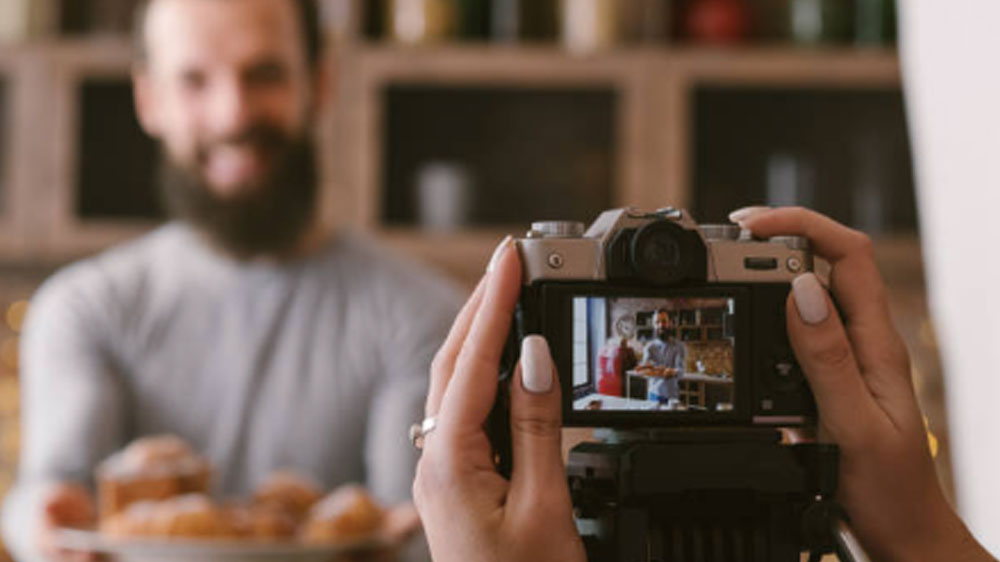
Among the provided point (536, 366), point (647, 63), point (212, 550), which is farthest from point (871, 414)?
point (647, 63)

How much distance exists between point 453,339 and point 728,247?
0.47 ft

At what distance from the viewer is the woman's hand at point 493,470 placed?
0.50 metres

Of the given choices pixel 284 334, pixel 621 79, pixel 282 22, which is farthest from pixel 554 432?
pixel 621 79

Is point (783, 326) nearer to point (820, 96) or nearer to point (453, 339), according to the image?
point (453, 339)

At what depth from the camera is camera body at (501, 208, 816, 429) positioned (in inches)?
22.1

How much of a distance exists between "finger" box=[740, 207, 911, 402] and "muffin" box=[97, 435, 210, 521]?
0.88 m

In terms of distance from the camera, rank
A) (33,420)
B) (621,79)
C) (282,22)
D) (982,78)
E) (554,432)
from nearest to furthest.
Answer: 1. (554,432)
2. (982,78)
3. (33,420)
4. (282,22)
5. (621,79)

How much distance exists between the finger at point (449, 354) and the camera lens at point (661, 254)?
0.07 meters

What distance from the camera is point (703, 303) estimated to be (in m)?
0.58

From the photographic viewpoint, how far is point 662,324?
57 cm

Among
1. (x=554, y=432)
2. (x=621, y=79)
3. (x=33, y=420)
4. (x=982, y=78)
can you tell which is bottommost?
(x=33, y=420)

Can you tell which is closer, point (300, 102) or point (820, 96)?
point (300, 102)

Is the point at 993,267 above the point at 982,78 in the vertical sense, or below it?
below

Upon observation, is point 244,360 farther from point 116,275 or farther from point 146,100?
point 146,100
